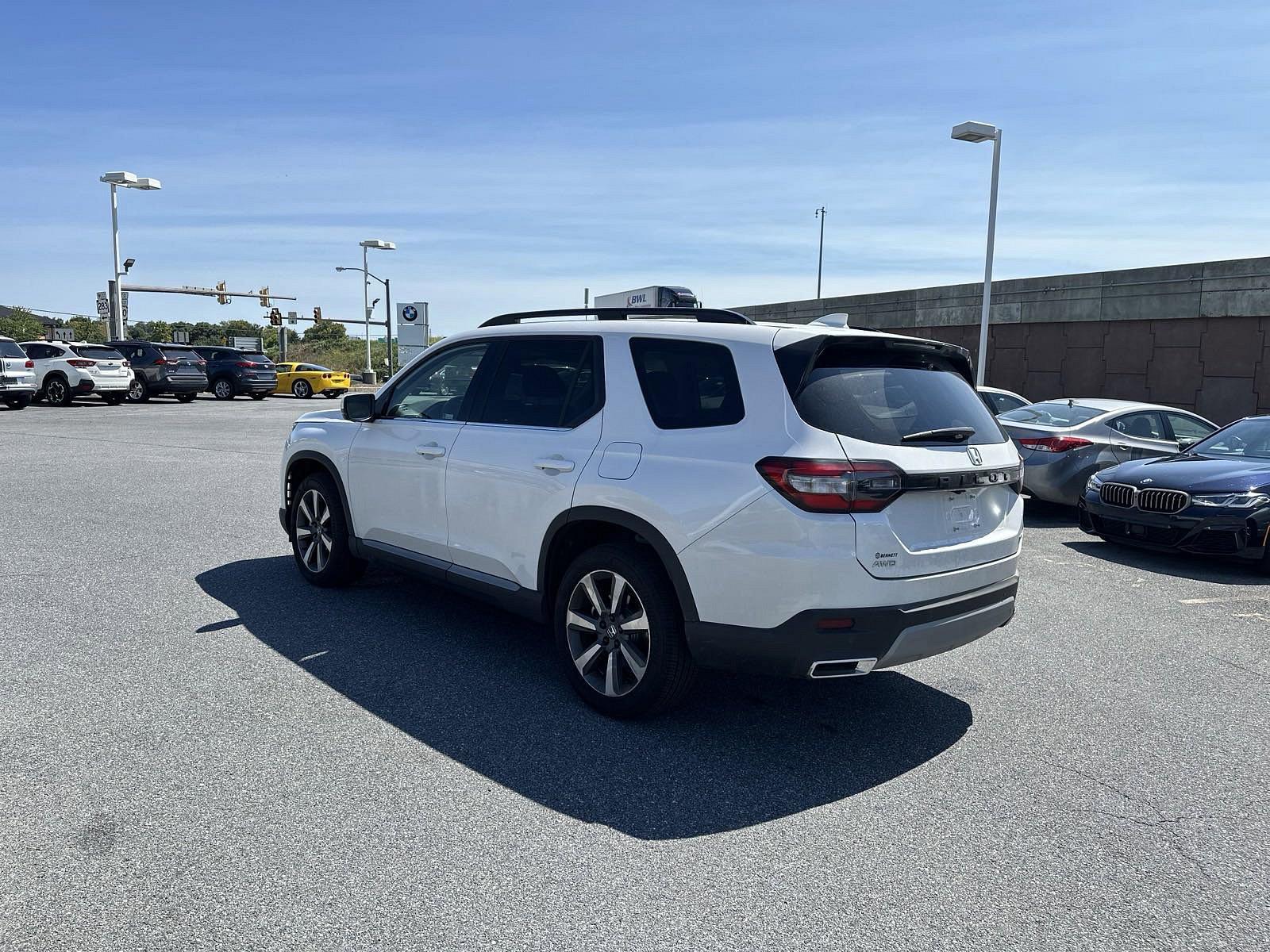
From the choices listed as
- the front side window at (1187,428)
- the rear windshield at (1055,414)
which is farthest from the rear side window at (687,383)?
the front side window at (1187,428)

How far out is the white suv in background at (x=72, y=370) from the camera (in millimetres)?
25609

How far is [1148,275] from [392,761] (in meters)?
19.5

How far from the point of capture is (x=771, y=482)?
367cm

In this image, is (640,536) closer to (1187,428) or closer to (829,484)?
(829,484)

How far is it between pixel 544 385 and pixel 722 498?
1.43 meters

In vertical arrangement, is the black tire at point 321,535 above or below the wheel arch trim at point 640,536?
below

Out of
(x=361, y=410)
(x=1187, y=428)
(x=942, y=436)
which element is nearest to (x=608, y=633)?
(x=942, y=436)

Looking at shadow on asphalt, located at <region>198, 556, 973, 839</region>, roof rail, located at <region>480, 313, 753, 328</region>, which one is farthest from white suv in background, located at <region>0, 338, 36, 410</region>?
roof rail, located at <region>480, 313, 753, 328</region>

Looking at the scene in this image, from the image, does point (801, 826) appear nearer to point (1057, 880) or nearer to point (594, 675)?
point (1057, 880)

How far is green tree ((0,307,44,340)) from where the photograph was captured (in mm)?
85000

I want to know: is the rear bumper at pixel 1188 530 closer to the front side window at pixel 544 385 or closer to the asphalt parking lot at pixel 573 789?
the asphalt parking lot at pixel 573 789

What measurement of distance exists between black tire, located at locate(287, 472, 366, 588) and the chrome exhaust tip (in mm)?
3524

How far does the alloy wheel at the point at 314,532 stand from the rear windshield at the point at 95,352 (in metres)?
23.3

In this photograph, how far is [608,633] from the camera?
4.30 m
